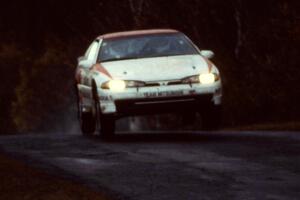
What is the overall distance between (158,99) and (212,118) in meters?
1.31

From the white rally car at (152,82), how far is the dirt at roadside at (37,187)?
4.12 m

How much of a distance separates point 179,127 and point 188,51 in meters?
20.9

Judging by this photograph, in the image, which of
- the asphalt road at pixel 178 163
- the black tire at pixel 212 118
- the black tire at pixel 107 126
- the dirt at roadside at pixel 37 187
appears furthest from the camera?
the black tire at pixel 212 118

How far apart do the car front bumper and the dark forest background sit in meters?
12.2

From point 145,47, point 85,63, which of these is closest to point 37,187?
point 145,47

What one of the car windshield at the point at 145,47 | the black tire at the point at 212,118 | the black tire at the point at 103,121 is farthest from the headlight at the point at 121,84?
the black tire at the point at 212,118

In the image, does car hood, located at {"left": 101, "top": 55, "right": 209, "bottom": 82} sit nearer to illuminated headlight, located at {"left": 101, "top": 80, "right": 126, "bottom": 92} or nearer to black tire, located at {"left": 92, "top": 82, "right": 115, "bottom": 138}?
illuminated headlight, located at {"left": 101, "top": 80, "right": 126, "bottom": 92}

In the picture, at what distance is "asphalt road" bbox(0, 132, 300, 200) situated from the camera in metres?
10.8

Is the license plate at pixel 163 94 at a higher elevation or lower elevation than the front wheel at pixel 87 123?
higher

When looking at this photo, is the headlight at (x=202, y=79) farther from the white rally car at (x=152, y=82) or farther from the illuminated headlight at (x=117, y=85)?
the illuminated headlight at (x=117, y=85)

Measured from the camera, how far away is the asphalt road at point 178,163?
10844 mm

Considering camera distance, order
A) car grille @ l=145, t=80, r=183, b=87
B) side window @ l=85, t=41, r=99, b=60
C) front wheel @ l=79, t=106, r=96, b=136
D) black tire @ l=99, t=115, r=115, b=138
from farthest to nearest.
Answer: front wheel @ l=79, t=106, r=96, b=136 < side window @ l=85, t=41, r=99, b=60 < black tire @ l=99, t=115, r=115, b=138 < car grille @ l=145, t=80, r=183, b=87

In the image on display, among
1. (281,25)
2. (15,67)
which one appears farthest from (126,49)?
(15,67)

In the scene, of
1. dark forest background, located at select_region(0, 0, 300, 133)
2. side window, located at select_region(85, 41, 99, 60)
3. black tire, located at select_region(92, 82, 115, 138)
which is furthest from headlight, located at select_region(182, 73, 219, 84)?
dark forest background, located at select_region(0, 0, 300, 133)
